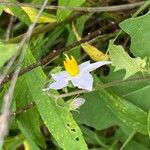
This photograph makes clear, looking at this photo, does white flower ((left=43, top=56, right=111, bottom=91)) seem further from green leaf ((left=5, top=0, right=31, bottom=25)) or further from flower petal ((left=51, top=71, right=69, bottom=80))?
green leaf ((left=5, top=0, right=31, bottom=25))

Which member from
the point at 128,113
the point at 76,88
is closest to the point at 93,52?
A: the point at 76,88

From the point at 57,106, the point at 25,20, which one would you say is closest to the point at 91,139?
the point at 57,106

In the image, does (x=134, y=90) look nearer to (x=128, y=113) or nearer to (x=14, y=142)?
(x=128, y=113)

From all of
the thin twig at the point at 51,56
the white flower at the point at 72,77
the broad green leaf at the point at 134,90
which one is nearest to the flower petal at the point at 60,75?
the white flower at the point at 72,77

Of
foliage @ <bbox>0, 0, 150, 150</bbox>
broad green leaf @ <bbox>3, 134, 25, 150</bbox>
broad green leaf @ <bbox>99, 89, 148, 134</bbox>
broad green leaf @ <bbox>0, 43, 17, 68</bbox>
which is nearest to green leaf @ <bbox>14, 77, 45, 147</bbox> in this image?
foliage @ <bbox>0, 0, 150, 150</bbox>

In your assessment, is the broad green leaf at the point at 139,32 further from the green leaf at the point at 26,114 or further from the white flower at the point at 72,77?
the green leaf at the point at 26,114

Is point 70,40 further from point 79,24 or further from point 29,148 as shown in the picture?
point 29,148

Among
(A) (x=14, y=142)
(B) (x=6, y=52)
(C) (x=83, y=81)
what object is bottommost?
(A) (x=14, y=142)
